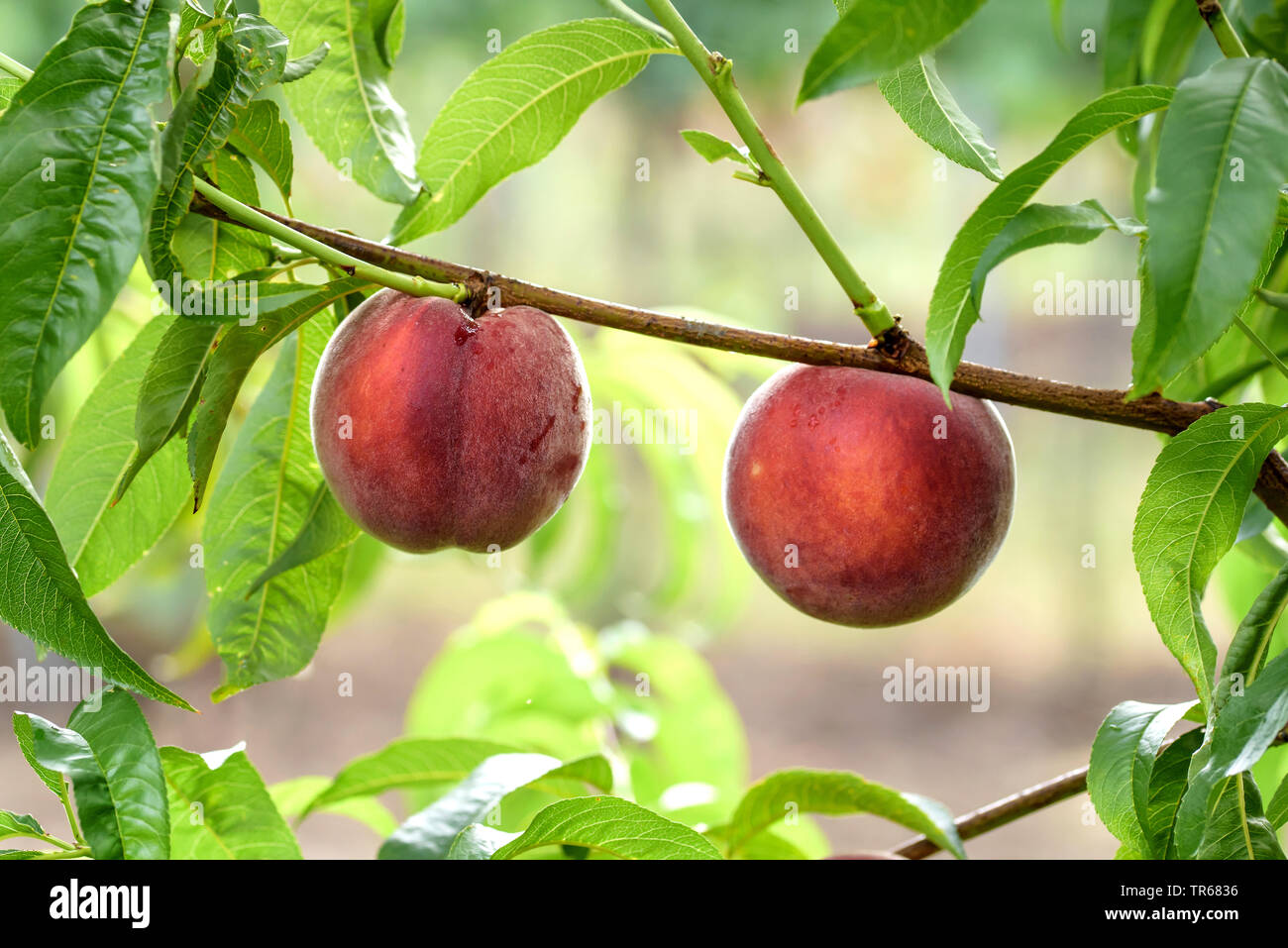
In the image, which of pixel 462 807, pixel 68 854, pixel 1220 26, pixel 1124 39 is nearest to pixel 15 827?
pixel 68 854

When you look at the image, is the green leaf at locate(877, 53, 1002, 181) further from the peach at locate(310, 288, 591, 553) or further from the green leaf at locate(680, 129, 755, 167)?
the peach at locate(310, 288, 591, 553)

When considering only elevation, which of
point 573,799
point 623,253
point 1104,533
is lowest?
point 1104,533

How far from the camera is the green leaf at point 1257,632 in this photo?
0.37 meters

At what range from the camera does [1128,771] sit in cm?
38

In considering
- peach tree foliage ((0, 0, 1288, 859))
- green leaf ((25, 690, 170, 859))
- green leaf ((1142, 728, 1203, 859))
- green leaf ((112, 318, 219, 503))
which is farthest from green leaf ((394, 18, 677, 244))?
green leaf ((1142, 728, 1203, 859))

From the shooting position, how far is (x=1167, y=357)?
26 centimetres

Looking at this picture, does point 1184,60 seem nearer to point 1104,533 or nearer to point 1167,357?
point 1167,357

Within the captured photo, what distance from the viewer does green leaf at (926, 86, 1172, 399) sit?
12.8 inches

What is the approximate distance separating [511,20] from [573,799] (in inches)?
125

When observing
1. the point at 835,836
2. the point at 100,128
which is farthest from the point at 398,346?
the point at 835,836

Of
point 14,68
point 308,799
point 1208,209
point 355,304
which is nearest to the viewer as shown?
point 1208,209

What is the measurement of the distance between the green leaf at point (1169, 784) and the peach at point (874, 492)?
10 cm

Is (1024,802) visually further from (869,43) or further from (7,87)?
(7,87)

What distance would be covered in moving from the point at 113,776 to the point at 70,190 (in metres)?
0.18
